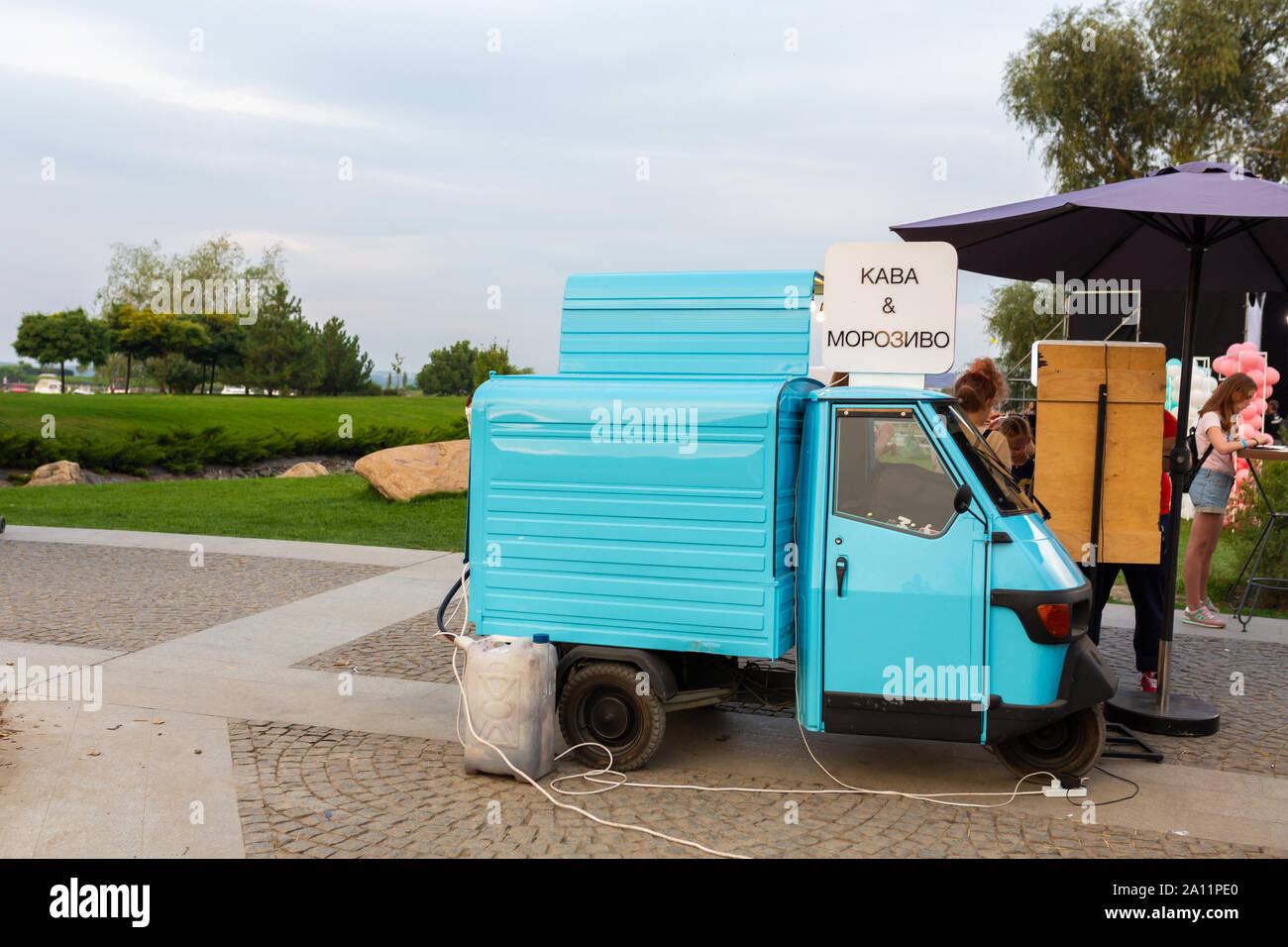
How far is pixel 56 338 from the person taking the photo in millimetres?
45781

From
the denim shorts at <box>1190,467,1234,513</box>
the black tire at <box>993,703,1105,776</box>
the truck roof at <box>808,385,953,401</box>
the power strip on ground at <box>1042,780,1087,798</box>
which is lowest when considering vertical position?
the power strip on ground at <box>1042,780,1087,798</box>

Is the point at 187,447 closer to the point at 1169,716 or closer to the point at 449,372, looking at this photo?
the point at 1169,716

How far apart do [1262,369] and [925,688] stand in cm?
1373

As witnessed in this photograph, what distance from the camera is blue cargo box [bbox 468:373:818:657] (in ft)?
15.5

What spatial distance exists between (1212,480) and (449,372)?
2259 inches

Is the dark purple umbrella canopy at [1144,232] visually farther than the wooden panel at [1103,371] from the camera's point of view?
No

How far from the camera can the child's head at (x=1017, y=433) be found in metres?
6.51

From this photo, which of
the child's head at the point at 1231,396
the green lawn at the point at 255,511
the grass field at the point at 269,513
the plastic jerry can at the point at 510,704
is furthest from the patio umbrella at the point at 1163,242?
the green lawn at the point at 255,511

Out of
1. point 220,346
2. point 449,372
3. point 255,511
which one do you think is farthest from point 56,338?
point 255,511

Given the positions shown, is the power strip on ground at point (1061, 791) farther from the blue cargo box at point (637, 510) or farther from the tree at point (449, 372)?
the tree at point (449, 372)

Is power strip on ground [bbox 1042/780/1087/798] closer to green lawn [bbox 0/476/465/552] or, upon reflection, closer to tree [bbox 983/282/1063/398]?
green lawn [bbox 0/476/465/552]

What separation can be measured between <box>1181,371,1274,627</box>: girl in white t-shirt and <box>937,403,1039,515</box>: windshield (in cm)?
348

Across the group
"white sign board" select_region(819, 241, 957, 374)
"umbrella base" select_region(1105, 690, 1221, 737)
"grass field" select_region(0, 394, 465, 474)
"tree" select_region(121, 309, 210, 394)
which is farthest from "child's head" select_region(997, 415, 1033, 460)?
"tree" select_region(121, 309, 210, 394)

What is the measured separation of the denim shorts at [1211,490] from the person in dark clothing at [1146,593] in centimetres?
206
